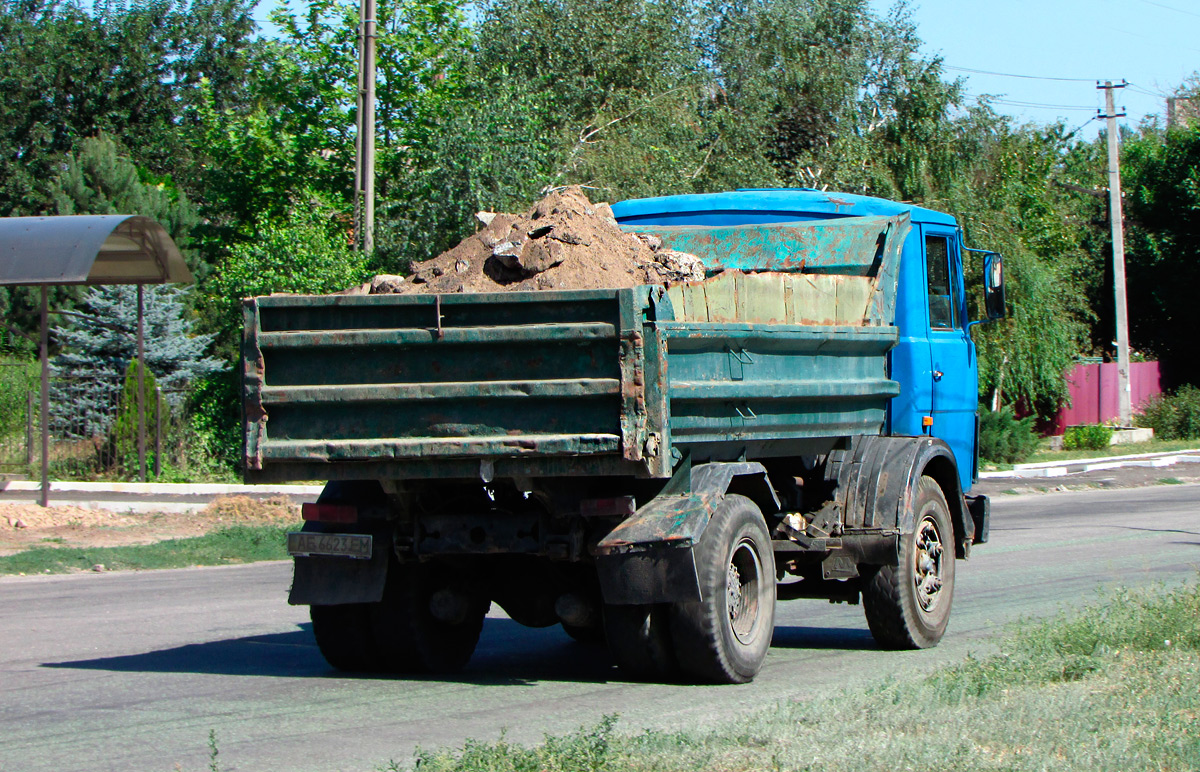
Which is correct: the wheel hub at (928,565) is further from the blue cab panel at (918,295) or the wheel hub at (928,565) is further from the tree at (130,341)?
the tree at (130,341)

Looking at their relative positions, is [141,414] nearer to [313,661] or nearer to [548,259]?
[313,661]

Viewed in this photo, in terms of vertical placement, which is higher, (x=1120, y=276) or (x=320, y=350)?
(x=1120, y=276)

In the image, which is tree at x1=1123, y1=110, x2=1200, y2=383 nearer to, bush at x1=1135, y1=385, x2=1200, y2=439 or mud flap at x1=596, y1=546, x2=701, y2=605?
bush at x1=1135, y1=385, x2=1200, y2=439

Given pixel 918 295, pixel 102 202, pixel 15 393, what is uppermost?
pixel 102 202

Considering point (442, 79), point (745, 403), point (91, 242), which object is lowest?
point (745, 403)

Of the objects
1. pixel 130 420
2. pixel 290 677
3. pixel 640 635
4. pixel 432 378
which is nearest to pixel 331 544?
pixel 290 677

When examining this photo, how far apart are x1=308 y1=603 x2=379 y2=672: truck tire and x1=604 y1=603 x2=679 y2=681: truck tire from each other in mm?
1492

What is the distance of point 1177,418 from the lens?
36812mm

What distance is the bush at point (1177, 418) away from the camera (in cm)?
3672

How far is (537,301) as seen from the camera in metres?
6.46

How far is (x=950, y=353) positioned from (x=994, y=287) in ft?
1.91

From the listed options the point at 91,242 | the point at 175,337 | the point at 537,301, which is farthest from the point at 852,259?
the point at 175,337

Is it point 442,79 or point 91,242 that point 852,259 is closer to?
point 91,242

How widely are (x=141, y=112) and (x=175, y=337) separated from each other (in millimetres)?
21868
